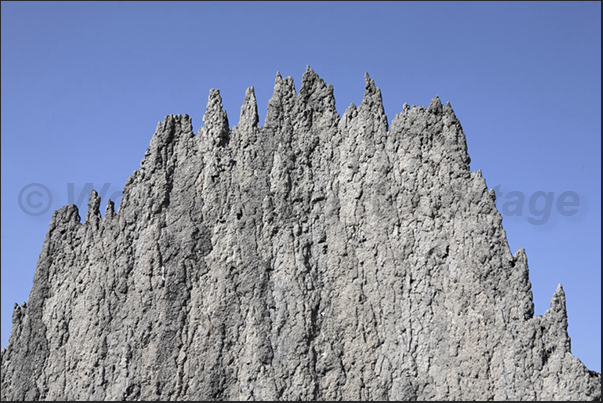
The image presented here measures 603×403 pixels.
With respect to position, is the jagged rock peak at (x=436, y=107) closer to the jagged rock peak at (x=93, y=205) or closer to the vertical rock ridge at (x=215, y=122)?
the vertical rock ridge at (x=215, y=122)

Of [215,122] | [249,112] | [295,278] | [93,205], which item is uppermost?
[249,112]

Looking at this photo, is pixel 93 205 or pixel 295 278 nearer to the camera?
pixel 295 278

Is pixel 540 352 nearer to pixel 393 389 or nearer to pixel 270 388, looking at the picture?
pixel 393 389

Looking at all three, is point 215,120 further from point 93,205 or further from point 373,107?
point 373,107

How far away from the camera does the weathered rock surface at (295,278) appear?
84.8 feet

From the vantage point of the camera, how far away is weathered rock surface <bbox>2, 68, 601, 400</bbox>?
25844 millimetres

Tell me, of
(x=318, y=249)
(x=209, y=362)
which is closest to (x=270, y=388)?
(x=209, y=362)

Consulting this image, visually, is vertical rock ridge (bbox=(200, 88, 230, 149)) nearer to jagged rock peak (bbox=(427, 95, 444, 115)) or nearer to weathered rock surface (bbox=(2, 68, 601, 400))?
weathered rock surface (bbox=(2, 68, 601, 400))

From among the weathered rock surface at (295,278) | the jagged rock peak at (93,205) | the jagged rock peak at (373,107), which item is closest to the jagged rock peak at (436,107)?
the weathered rock surface at (295,278)

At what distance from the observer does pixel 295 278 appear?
26766 millimetres

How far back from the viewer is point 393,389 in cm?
2578

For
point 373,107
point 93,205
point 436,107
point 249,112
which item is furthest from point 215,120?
point 436,107

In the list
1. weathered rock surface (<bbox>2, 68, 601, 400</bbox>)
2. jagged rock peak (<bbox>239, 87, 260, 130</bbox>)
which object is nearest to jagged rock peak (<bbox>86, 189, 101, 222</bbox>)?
weathered rock surface (<bbox>2, 68, 601, 400</bbox>)

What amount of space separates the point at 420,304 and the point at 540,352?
3.41 metres
